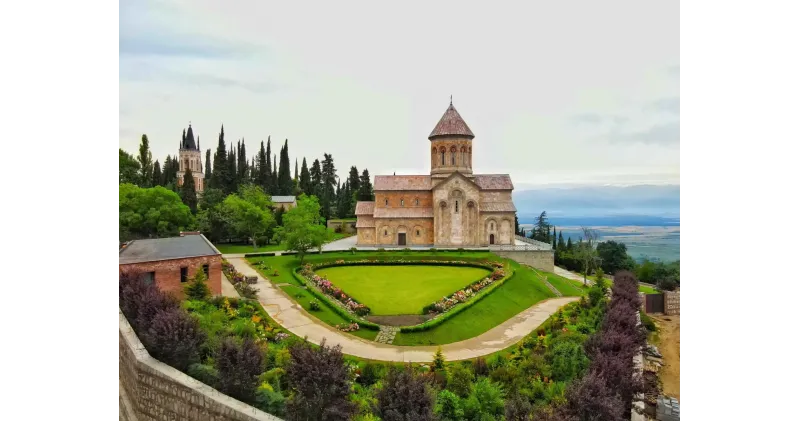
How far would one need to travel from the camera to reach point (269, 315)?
23.6 ft

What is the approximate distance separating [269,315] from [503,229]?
44.2ft

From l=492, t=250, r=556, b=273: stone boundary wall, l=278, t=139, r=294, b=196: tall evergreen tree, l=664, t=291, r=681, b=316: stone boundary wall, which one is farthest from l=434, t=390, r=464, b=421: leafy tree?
l=492, t=250, r=556, b=273: stone boundary wall

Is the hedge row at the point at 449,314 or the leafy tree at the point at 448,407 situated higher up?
the hedge row at the point at 449,314

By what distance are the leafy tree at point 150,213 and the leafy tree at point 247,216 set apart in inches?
26.5

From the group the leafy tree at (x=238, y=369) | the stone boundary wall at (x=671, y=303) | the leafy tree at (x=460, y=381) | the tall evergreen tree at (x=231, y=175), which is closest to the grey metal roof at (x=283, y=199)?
the tall evergreen tree at (x=231, y=175)

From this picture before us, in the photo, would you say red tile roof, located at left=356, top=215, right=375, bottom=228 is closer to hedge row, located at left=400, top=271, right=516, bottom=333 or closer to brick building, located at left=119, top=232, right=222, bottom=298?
hedge row, located at left=400, top=271, right=516, bottom=333

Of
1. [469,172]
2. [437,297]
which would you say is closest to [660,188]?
[437,297]

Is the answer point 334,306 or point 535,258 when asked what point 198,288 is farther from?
point 535,258

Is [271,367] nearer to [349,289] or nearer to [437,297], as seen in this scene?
[349,289]

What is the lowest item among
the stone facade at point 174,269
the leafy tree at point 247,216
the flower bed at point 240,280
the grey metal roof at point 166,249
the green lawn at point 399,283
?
the green lawn at point 399,283

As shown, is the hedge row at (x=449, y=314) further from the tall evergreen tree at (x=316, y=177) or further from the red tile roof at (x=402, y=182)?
the red tile roof at (x=402, y=182)

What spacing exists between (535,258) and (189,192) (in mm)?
9907

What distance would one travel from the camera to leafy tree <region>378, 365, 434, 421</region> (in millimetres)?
3916

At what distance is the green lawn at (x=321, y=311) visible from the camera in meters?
6.74
